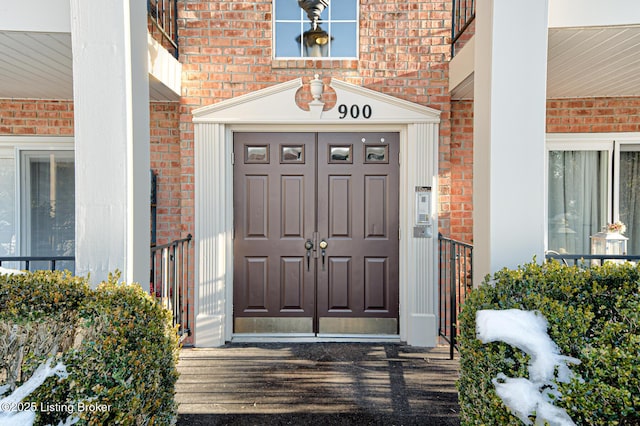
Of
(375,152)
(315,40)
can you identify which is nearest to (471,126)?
(375,152)

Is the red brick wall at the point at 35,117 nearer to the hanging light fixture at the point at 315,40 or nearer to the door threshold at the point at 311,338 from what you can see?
the hanging light fixture at the point at 315,40

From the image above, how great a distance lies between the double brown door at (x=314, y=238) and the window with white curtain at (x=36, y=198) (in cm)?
210

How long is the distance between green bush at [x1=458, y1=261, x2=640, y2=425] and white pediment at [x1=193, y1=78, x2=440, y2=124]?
2.48 meters

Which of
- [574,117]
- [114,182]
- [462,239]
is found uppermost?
[574,117]

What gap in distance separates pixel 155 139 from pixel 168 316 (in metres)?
2.80

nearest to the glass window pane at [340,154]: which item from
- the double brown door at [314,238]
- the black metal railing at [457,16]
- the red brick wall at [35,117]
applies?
the double brown door at [314,238]

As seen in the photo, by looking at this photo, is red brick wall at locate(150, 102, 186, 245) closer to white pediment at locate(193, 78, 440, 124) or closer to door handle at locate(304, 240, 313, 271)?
white pediment at locate(193, 78, 440, 124)

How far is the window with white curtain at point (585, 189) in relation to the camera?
484cm

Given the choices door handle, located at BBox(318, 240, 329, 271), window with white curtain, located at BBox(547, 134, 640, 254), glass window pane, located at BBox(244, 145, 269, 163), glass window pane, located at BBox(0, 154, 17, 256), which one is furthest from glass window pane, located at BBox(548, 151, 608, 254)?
glass window pane, located at BBox(0, 154, 17, 256)

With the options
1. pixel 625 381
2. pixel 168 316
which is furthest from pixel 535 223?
pixel 168 316

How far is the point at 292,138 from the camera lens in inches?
185

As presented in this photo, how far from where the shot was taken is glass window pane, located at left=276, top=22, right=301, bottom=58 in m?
4.66

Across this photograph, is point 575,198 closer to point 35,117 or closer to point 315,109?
point 315,109

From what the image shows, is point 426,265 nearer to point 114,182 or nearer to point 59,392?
point 114,182
